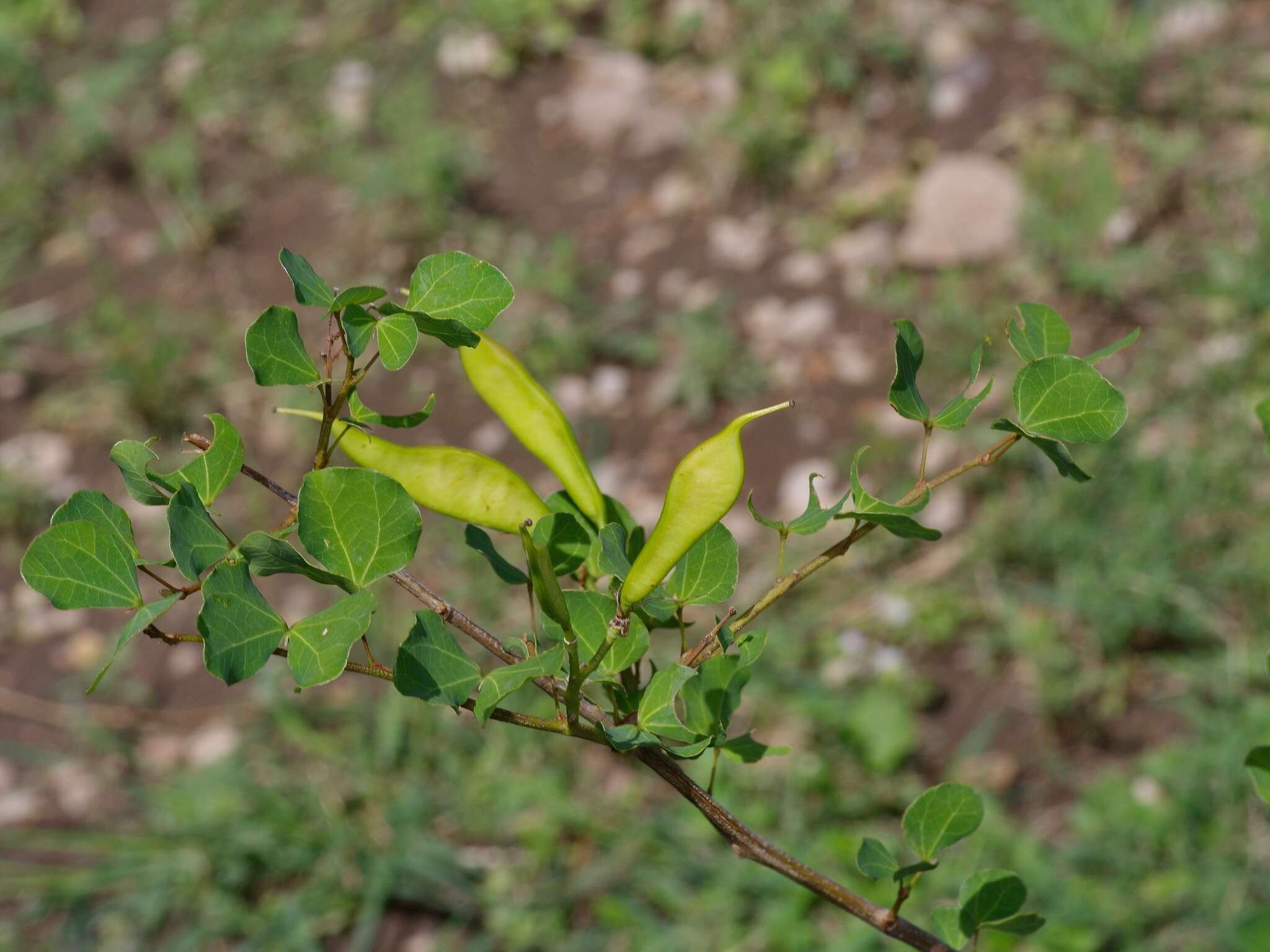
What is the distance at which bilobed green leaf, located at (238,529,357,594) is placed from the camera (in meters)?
0.58

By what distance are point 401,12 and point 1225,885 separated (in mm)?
3277

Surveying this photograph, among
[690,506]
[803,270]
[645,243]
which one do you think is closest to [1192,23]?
[803,270]

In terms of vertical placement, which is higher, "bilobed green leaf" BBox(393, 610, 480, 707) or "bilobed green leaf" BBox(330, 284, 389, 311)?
"bilobed green leaf" BBox(330, 284, 389, 311)

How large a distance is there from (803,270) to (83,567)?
2.53 meters

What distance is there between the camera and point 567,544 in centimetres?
71

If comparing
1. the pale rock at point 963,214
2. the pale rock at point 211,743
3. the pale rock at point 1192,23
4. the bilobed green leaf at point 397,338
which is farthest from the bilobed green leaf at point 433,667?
the pale rock at point 1192,23

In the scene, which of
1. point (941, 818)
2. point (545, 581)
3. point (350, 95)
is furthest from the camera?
point (350, 95)

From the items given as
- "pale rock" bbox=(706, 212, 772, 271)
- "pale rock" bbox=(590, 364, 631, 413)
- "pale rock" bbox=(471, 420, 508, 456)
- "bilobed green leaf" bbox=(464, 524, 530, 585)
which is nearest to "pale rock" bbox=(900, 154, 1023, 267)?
"pale rock" bbox=(706, 212, 772, 271)

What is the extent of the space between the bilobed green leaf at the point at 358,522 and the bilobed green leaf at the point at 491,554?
3.1 inches

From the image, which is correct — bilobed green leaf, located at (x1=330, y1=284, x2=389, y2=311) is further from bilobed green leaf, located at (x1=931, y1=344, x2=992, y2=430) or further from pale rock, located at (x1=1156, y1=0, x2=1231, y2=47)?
pale rock, located at (x1=1156, y1=0, x2=1231, y2=47)

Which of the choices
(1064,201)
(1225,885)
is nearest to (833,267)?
(1064,201)

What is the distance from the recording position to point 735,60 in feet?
10.9

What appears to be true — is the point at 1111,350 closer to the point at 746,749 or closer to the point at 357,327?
the point at 746,749

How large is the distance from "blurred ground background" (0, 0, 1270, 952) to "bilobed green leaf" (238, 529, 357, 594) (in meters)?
0.90
